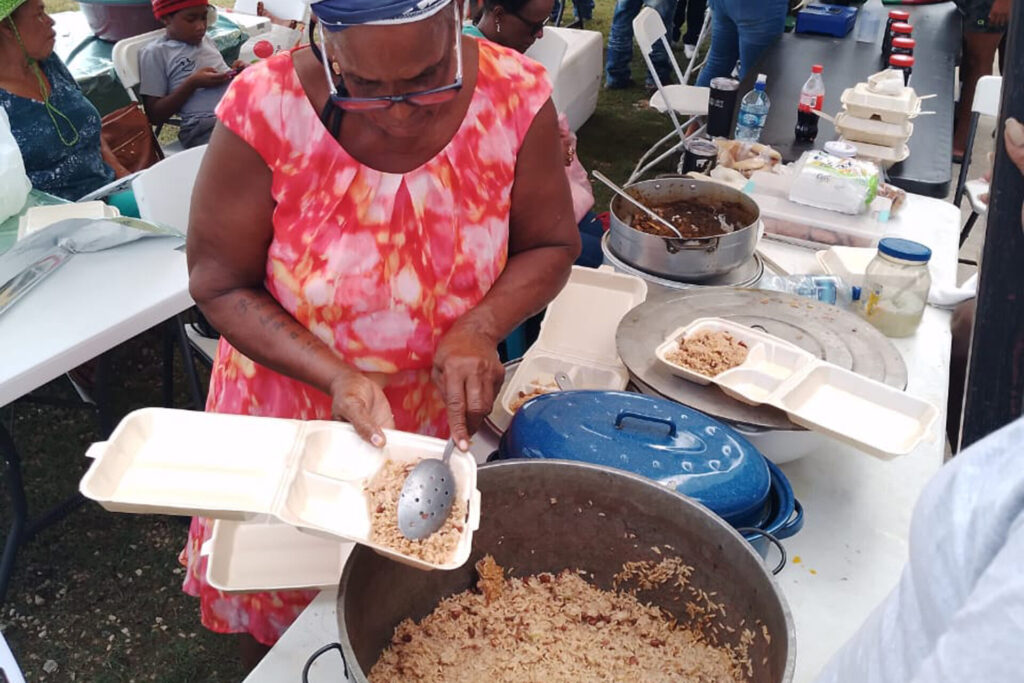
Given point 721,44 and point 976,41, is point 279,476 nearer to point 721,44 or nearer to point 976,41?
point 721,44

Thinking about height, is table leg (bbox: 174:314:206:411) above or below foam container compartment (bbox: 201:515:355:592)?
below

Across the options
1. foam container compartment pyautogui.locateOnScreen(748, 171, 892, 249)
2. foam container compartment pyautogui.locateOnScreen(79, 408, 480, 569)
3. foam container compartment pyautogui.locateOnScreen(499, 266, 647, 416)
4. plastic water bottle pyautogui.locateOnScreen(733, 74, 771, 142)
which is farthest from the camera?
plastic water bottle pyautogui.locateOnScreen(733, 74, 771, 142)

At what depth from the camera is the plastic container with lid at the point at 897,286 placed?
1951mm

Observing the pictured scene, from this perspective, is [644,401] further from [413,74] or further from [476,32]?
[476,32]

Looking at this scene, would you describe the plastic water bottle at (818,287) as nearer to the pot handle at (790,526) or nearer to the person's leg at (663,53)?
the pot handle at (790,526)

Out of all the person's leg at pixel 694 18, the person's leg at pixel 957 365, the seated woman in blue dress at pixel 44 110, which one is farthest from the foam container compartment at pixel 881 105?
the person's leg at pixel 694 18

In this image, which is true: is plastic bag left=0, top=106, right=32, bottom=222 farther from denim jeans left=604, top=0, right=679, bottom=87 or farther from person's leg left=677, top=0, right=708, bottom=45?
person's leg left=677, top=0, right=708, bottom=45

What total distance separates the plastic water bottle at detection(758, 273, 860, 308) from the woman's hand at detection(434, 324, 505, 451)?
1073 mm

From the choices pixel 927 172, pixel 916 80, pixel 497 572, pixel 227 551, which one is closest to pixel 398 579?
pixel 497 572

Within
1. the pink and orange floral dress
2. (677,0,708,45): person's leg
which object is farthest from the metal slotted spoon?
(677,0,708,45): person's leg

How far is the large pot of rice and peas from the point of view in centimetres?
111

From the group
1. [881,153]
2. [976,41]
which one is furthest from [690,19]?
[881,153]

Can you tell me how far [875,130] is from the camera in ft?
9.62

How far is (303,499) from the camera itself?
3.55 feet
